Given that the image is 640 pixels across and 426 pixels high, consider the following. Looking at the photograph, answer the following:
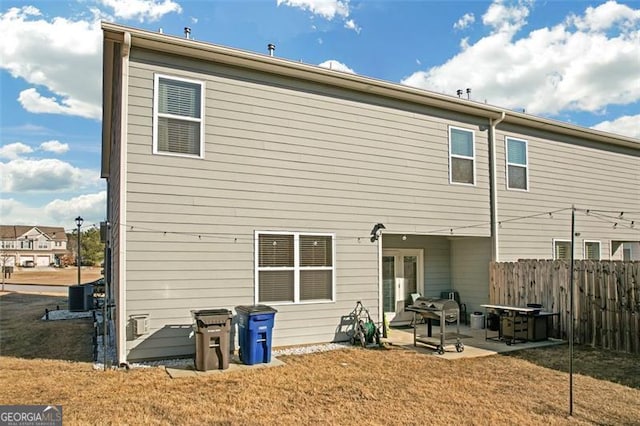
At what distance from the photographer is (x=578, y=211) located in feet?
40.6

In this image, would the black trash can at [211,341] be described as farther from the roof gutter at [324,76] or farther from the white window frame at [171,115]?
the roof gutter at [324,76]

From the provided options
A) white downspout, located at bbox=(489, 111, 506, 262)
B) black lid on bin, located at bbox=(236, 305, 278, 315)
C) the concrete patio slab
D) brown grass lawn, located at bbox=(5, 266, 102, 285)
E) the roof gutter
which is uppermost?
the roof gutter

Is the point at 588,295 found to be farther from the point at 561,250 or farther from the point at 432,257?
the point at 561,250

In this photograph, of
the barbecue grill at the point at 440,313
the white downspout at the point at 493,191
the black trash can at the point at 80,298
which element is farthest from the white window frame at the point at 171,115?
the black trash can at the point at 80,298

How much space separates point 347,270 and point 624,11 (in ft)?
32.4

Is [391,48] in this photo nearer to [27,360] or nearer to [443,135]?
[443,135]

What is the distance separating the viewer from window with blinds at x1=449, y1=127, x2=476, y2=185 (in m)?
10.3

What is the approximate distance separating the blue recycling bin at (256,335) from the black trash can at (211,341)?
347 millimetres

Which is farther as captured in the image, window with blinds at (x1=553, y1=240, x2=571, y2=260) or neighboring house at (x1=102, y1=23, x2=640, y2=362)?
window with blinds at (x1=553, y1=240, x2=571, y2=260)

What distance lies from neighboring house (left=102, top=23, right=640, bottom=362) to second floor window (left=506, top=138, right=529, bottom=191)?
4 cm

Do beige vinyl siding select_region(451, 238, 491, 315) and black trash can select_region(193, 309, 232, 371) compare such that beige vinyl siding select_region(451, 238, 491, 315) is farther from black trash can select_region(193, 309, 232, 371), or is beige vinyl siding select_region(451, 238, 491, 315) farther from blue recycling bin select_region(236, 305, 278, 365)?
black trash can select_region(193, 309, 232, 371)

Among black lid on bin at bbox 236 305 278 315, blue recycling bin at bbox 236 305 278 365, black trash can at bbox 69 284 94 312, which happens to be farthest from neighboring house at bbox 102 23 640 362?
black trash can at bbox 69 284 94 312

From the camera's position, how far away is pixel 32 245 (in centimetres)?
6406

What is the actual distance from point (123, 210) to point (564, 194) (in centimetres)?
1119
